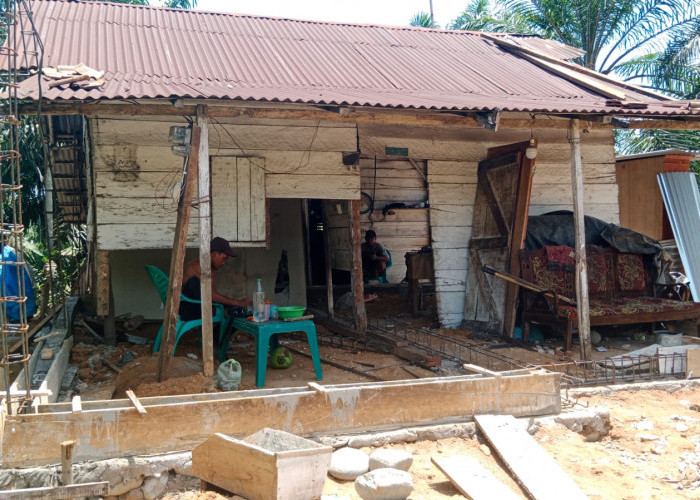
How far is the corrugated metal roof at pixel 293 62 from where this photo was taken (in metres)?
6.48

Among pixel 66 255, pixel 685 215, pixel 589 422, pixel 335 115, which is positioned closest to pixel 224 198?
pixel 335 115

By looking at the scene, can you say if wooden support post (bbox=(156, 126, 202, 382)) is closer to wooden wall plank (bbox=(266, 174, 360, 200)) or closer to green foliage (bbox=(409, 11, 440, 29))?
wooden wall plank (bbox=(266, 174, 360, 200))

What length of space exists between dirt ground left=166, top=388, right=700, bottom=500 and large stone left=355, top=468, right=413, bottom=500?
13cm

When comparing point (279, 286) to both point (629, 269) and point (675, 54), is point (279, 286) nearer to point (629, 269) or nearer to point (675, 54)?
point (629, 269)

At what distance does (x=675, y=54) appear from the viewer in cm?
1777

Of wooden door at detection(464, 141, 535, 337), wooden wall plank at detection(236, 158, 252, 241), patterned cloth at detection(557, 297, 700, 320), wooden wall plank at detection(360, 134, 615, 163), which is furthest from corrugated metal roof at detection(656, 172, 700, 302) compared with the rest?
wooden wall plank at detection(236, 158, 252, 241)

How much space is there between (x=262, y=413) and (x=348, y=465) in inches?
27.0

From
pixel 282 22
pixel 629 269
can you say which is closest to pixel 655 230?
pixel 629 269

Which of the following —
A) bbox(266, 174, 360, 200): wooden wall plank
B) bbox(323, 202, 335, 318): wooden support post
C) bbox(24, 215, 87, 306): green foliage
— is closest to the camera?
bbox(266, 174, 360, 200): wooden wall plank

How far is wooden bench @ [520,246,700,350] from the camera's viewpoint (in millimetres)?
8039

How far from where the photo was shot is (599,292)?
29.0 ft

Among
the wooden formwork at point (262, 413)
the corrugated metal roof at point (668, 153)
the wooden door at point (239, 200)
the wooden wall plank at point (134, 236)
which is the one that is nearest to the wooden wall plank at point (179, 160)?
the wooden door at point (239, 200)

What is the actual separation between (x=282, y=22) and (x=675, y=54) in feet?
40.4

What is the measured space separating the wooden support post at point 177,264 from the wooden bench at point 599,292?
447 cm
